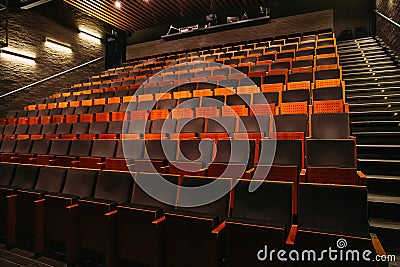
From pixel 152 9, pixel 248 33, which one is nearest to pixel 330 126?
pixel 248 33

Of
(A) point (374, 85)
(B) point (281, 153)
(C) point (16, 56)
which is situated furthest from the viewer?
(C) point (16, 56)

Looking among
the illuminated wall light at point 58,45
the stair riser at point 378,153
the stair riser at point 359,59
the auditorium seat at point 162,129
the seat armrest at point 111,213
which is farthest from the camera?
the illuminated wall light at point 58,45

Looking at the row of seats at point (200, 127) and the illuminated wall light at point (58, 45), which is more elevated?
the illuminated wall light at point (58, 45)

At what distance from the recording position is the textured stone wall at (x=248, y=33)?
1999 millimetres

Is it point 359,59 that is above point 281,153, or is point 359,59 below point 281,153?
above

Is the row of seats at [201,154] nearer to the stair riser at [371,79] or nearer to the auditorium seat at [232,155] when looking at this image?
the auditorium seat at [232,155]

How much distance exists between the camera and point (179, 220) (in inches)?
16.4

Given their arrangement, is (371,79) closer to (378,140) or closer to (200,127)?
(378,140)

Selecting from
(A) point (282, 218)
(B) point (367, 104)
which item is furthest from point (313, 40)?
(A) point (282, 218)

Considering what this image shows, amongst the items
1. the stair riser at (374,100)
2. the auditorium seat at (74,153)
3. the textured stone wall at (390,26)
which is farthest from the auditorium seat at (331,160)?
the textured stone wall at (390,26)

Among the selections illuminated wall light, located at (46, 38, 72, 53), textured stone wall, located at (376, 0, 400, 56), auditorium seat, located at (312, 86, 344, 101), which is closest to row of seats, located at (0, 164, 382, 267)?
auditorium seat, located at (312, 86, 344, 101)

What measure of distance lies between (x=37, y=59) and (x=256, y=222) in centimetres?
199

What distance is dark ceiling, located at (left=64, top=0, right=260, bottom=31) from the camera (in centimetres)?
196

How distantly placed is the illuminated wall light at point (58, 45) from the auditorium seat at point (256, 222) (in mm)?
2001
